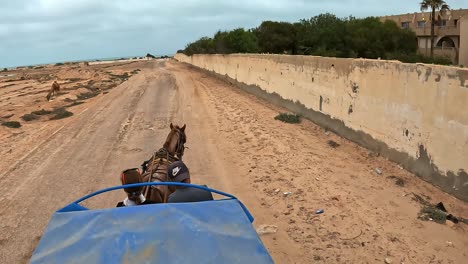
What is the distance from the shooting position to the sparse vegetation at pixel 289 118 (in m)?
15.5

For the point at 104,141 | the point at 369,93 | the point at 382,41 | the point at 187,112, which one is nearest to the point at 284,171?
the point at 369,93

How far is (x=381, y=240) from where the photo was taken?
646 centimetres

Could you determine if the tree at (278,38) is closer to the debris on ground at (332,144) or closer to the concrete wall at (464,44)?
the concrete wall at (464,44)

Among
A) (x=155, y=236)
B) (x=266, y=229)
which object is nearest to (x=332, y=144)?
(x=266, y=229)

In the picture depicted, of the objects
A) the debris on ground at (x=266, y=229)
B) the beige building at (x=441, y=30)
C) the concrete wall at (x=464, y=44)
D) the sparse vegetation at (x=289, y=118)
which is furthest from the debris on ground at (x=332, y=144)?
the beige building at (x=441, y=30)

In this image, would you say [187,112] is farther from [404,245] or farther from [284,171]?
[404,245]

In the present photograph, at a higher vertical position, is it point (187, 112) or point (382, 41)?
point (382, 41)

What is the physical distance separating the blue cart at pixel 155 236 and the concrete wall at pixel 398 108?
5516 mm

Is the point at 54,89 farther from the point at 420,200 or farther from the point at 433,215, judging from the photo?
the point at 433,215

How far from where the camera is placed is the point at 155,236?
303cm

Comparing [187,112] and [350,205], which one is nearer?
[350,205]

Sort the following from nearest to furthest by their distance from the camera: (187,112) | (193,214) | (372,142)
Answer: (193,214)
(372,142)
(187,112)

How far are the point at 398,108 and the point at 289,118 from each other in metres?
6.63

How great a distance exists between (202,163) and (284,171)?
87.0 inches
